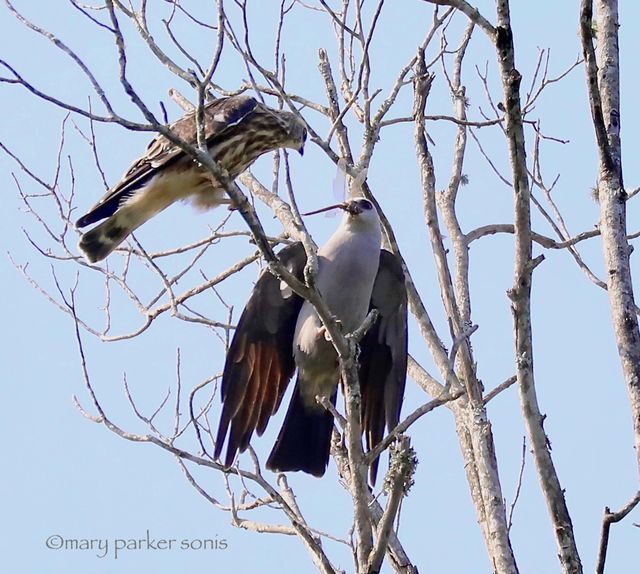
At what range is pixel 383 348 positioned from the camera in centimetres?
586

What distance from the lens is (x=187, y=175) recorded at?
18.6 feet

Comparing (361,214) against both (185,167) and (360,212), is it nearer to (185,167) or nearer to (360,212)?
(360,212)

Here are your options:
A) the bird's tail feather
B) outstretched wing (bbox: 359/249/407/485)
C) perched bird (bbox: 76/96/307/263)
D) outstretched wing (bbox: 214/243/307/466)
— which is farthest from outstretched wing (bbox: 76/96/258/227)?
the bird's tail feather

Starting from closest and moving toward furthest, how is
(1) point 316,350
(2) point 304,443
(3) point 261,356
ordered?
(1) point 316,350, (2) point 304,443, (3) point 261,356

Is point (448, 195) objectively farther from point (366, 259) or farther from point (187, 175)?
point (187, 175)

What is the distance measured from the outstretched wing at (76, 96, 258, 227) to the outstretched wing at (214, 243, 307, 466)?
743mm

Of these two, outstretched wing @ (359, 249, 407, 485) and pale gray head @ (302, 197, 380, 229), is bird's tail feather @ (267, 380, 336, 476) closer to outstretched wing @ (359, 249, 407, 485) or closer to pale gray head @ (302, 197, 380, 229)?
outstretched wing @ (359, 249, 407, 485)

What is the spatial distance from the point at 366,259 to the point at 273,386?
33.0 inches

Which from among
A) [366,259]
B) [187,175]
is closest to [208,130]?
[187,175]

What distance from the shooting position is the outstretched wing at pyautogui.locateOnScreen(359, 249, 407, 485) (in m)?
5.77

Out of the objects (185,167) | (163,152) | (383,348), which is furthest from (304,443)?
(163,152)

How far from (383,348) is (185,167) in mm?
1435

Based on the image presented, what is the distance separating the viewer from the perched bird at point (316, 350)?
5516 mm

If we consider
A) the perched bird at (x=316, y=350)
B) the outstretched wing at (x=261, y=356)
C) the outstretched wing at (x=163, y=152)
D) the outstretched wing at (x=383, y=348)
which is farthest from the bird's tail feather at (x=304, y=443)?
the outstretched wing at (x=163, y=152)
